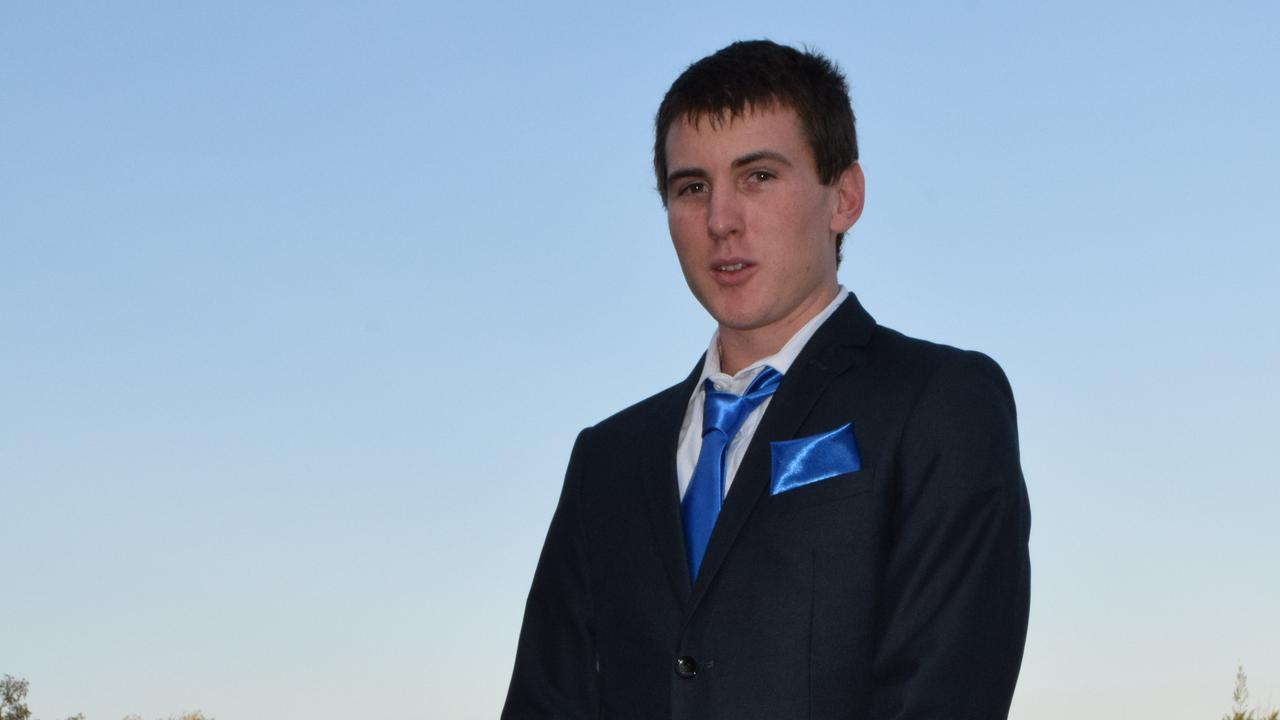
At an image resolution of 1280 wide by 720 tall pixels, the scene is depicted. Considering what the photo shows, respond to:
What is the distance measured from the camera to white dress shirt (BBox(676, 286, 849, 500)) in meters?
4.68

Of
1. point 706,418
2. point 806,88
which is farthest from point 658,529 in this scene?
→ point 806,88

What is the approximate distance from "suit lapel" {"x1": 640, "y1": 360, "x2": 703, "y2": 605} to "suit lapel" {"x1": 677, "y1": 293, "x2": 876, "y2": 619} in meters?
0.16

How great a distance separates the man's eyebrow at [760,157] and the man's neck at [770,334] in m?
0.46

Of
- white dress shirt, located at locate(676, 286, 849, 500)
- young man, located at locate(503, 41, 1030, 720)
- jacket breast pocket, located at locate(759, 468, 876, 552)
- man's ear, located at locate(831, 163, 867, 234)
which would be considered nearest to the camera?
young man, located at locate(503, 41, 1030, 720)

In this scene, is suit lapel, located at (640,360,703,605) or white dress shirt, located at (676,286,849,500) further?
white dress shirt, located at (676,286,849,500)

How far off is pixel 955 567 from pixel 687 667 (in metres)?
0.84

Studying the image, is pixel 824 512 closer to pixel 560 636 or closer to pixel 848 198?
pixel 848 198

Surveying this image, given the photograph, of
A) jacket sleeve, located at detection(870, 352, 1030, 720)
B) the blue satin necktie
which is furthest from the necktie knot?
jacket sleeve, located at detection(870, 352, 1030, 720)

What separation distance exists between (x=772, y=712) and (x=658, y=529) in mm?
759

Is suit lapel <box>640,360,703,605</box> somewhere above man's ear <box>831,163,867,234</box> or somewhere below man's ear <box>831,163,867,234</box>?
below

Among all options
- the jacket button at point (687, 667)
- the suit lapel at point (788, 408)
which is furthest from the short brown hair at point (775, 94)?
the jacket button at point (687, 667)

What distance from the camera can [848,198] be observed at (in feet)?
16.0

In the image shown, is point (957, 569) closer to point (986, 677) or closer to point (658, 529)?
point (986, 677)

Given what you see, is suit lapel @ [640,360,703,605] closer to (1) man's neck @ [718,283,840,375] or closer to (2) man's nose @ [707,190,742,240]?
(1) man's neck @ [718,283,840,375]
